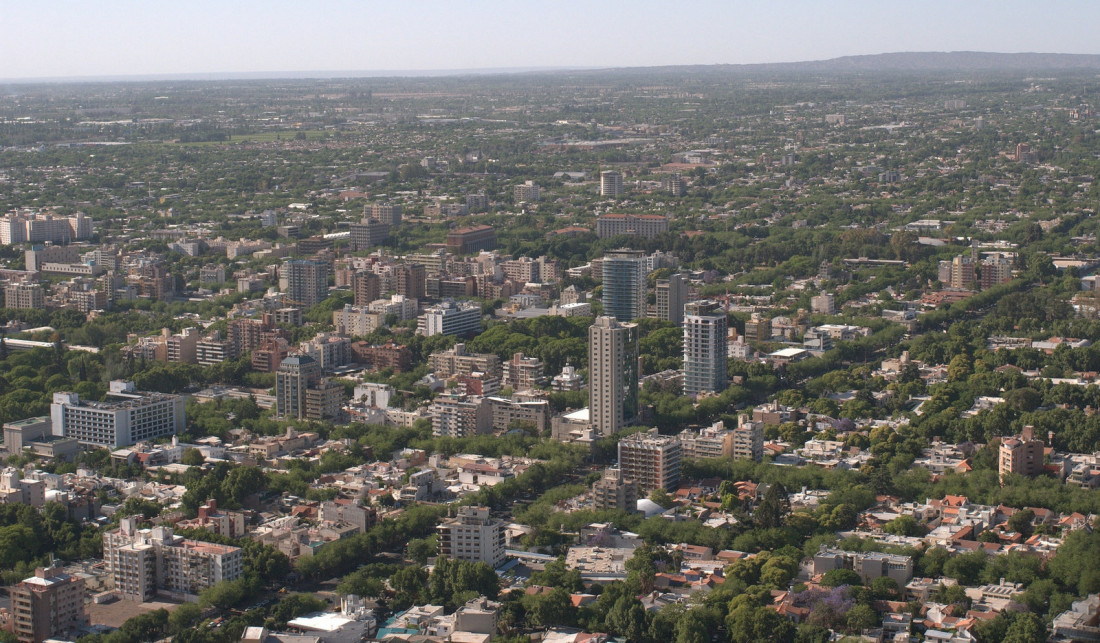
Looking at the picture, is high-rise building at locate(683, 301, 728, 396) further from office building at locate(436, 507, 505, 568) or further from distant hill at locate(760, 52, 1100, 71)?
distant hill at locate(760, 52, 1100, 71)

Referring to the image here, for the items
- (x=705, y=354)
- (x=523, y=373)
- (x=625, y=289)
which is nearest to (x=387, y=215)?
(x=625, y=289)

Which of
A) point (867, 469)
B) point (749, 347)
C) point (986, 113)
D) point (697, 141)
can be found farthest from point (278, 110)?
point (867, 469)

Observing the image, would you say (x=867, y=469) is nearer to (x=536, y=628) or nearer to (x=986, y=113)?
(x=536, y=628)

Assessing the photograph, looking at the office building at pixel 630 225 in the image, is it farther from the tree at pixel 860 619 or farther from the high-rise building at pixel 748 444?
the tree at pixel 860 619

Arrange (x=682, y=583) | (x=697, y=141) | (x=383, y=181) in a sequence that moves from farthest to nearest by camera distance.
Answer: (x=697, y=141), (x=383, y=181), (x=682, y=583)

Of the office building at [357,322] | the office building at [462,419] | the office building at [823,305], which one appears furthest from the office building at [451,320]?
the office building at [823,305]

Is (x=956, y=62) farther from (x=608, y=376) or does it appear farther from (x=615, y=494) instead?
(x=615, y=494)
